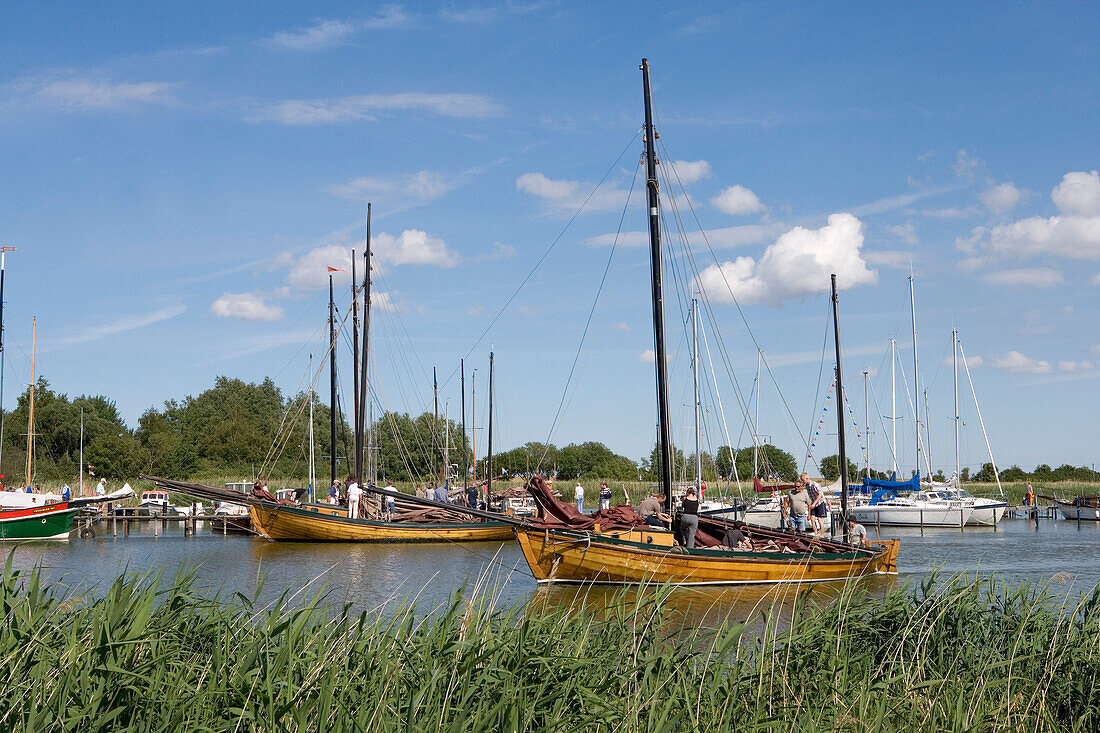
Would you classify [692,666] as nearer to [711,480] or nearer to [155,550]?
[155,550]

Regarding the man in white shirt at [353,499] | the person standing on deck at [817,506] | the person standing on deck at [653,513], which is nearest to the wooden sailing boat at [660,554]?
the person standing on deck at [653,513]

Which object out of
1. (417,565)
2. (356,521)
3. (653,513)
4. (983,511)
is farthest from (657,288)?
(983,511)

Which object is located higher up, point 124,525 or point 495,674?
point 495,674

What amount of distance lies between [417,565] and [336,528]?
7.71 meters

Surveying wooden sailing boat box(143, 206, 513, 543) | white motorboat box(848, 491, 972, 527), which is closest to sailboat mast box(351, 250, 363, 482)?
wooden sailing boat box(143, 206, 513, 543)

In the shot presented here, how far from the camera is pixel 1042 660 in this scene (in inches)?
330

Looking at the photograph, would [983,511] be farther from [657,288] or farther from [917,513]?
[657,288]

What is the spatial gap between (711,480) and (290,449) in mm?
38405

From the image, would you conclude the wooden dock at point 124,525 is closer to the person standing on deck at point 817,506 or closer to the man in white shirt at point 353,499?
the man in white shirt at point 353,499

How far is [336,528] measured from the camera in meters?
31.3

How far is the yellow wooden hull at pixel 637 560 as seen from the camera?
18938 mm

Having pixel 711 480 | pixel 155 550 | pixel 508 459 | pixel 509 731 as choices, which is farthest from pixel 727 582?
pixel 508 459

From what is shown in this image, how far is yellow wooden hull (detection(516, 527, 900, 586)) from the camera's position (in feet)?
62.1

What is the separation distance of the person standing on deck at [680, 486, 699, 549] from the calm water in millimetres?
1257
